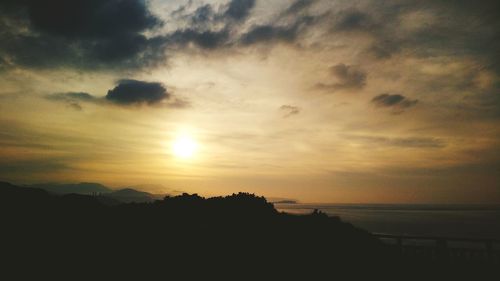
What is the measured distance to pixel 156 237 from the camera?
12930 mm

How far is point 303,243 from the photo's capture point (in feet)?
46.6

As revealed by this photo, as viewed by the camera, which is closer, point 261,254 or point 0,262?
point 0,262

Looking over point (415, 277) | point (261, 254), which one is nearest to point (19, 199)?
point (261, 254)

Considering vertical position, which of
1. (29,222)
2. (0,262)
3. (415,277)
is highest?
(29,222)

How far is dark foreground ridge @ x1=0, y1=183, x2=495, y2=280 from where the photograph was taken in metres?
11.2

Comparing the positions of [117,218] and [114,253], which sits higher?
[117,218]

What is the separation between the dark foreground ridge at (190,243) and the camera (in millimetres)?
11188

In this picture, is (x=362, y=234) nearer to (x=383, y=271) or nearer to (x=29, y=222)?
(x=383, y=271)

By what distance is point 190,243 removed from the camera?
12688 mm

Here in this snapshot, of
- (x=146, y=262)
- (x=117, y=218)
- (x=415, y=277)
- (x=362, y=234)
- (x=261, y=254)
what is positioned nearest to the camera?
(x=146, y=262)

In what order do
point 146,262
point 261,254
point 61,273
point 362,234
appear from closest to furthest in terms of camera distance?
point 61,273
point 146,262
point 261,254
point 362,234

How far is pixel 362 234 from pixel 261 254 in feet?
23.7

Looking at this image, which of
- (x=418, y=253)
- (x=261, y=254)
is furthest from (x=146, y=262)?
(x=418, y=253)

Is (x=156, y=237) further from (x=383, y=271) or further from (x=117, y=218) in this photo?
(x=383, y=271)
